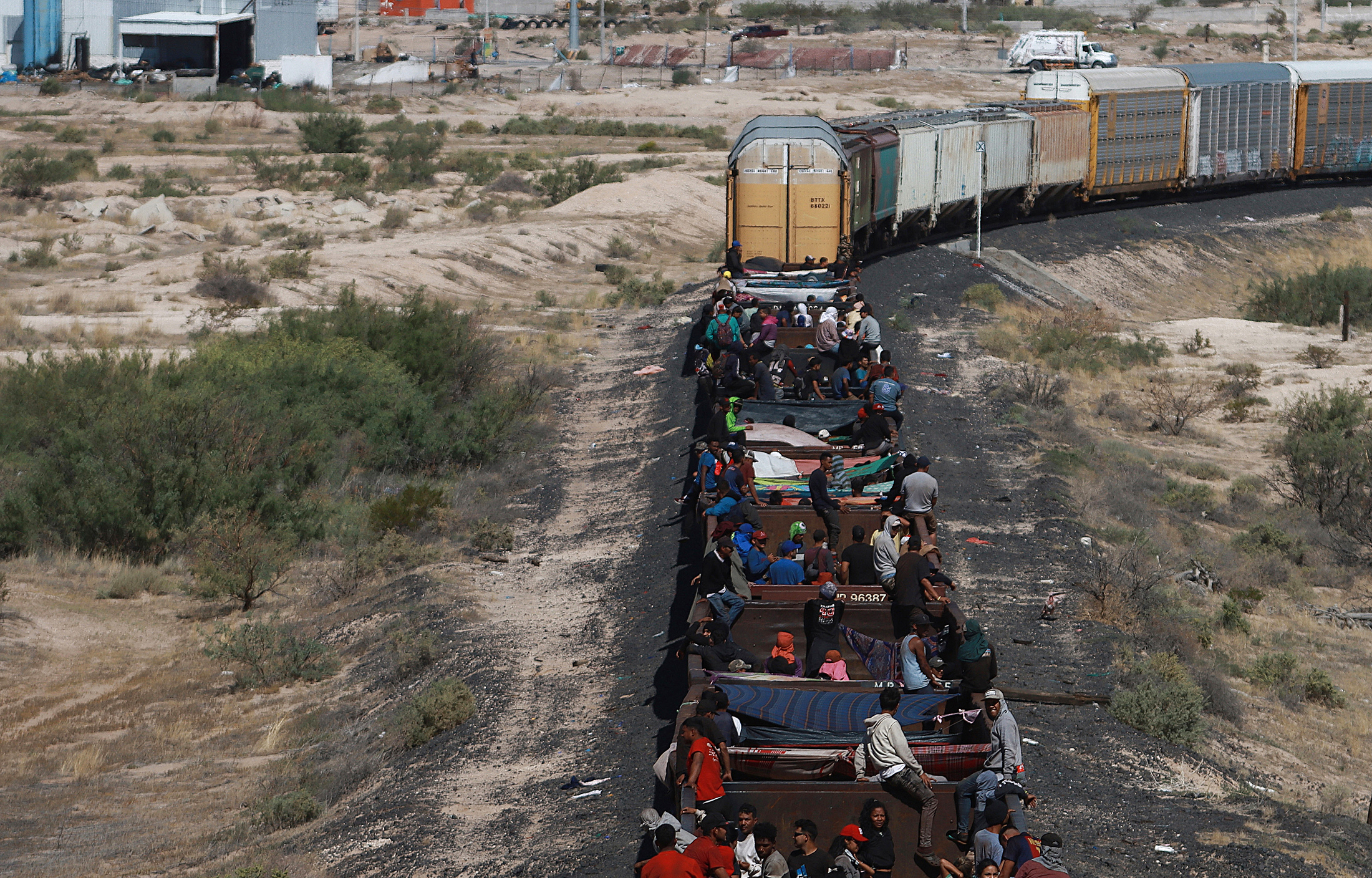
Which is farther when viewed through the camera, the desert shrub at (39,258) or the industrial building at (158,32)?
the industrial building at (158,32)

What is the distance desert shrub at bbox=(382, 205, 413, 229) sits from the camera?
A: 155 feet

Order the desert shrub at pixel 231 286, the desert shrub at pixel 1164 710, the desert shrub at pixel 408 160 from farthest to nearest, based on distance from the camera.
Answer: the desert shrub at pixel 408 160 < the desert shrub at pixel 231 286 < the desert shrub at pixel 1164 710

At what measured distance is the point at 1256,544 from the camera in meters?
20.4

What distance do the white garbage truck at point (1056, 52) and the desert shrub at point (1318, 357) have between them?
50.7m

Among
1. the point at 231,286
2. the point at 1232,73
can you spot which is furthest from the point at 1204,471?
the point at 1232,73

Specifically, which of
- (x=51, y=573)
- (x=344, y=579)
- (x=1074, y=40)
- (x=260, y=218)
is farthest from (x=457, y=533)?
(x=1074, y=40)

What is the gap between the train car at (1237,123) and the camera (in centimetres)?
4556

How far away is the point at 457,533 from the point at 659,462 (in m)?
3.59

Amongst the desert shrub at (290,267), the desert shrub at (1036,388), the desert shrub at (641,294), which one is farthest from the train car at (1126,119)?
the desert shrub at (290,267)

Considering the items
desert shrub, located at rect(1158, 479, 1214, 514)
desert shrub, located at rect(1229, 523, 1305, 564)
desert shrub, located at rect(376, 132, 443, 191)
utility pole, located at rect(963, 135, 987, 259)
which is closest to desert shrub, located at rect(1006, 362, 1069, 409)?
desert shrub, located at rect(1158, 479, 1214, 514)

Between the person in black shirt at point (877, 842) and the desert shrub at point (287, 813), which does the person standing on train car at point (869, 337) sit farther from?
the person in black shirt at point (877, 842)

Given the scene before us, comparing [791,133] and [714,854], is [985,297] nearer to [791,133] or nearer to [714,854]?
[791,133]

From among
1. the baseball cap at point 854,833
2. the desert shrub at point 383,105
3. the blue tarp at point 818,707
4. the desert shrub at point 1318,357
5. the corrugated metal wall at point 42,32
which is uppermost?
the corrugated metal wall at point 42,32

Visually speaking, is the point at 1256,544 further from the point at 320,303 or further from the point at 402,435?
the point at 320,303
